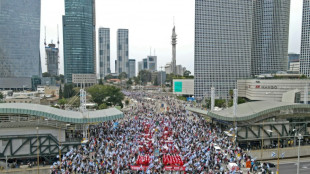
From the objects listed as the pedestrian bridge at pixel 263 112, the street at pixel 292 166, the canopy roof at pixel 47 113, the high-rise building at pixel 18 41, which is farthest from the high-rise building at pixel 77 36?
the street at pixel 292 166

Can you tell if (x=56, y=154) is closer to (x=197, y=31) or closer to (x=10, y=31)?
(x=197, y=31)

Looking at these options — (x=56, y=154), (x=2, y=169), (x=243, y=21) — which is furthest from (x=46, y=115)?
(x=243, y=21)

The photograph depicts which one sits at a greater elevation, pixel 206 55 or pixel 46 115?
pixel 206 55

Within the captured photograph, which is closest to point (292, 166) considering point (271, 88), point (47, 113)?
point (47, 113)

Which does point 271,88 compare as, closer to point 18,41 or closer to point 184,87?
point 184,87

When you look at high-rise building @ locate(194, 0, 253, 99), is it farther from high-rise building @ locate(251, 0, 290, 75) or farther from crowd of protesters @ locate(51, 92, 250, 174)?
crowd of protesters @ locate(51, 92, 250, 174)
